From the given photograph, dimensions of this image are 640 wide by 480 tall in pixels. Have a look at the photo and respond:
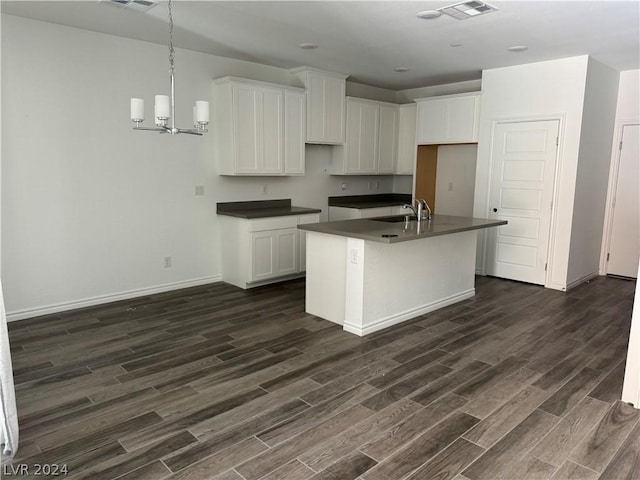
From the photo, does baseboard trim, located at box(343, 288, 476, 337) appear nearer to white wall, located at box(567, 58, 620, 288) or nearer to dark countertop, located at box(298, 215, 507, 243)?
dark countertop, located at box(298, 215, 507, 243)

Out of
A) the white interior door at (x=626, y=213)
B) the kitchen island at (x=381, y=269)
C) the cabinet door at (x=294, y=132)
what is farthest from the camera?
the white interior door at (x=626, y=213)

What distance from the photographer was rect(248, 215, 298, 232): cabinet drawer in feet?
17.2

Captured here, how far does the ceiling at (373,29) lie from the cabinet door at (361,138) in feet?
3.44

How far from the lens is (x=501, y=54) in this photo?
497cm

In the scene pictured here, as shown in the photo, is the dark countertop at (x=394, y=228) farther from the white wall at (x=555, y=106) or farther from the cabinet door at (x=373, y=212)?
the cabinet door at (x=373, y=212)

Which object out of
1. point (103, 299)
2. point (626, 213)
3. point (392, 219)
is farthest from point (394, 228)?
point (626, 213)

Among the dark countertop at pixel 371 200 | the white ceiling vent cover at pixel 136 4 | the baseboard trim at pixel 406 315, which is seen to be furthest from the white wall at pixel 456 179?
the white ceiling vent cover at pixel 136 4

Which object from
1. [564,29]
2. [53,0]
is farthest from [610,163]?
[53,0]

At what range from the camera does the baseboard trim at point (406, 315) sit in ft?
13.0

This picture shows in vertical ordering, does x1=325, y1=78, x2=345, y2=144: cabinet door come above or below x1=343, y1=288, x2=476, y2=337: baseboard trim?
above

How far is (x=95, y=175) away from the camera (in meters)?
4.51

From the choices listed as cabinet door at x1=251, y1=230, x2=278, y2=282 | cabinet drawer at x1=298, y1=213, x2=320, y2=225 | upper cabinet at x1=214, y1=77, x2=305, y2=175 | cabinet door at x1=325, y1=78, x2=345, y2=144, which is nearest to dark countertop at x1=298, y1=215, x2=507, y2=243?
cabinet door at x1=251, y1=230, x2=278, y2=282

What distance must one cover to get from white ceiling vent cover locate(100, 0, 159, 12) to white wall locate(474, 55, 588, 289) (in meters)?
4.04

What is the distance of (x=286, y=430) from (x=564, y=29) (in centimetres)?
403
